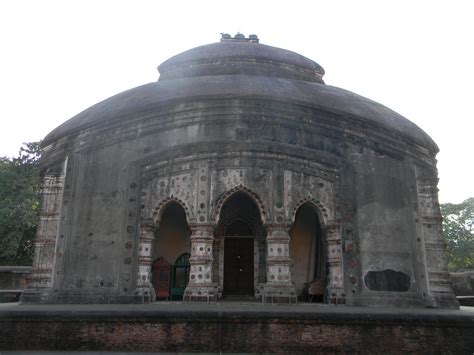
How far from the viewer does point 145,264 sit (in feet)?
31.8

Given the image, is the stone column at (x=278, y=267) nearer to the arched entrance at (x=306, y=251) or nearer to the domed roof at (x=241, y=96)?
the arched entrance at (x=306, y=251)

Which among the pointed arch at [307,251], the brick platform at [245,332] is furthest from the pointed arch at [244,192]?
the brick platform at [245,332]

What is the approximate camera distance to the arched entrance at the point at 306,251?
11.0 metres

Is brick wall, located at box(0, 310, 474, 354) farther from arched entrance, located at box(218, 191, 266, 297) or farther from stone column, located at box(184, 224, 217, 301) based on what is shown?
arched entrance, located at box(218, 191, 266, 297)

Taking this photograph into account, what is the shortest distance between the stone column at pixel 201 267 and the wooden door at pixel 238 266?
1.48m

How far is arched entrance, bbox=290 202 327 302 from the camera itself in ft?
36.1

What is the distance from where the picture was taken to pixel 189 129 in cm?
1030

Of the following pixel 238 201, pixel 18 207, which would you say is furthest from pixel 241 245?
pixel 18 207

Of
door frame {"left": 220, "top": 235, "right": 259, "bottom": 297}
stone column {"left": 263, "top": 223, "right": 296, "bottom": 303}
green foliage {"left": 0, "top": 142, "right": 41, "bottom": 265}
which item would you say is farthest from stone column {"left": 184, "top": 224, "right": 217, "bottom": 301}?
green foliage {"left": 0, "top": 142, "right": 41, "bottom": 265}

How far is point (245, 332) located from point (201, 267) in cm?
306

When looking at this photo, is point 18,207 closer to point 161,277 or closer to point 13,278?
point 13,278

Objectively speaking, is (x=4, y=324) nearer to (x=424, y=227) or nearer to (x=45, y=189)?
(x=45, y=189)

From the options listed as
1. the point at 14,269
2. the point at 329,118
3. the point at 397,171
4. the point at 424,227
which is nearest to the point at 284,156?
the point at 329,118

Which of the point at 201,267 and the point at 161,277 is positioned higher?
the point at 201,267
